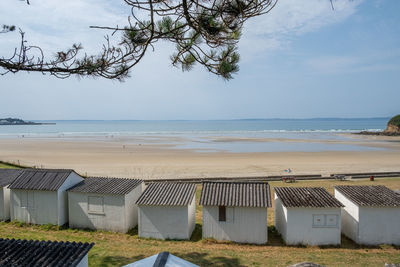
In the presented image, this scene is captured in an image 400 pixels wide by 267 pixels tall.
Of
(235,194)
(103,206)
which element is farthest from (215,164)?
(103,206)

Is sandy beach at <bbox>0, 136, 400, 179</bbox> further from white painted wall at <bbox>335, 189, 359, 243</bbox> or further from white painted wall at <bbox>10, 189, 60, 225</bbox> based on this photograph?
white painted wall at <bbox>335, 189, 359, 243</bbox>

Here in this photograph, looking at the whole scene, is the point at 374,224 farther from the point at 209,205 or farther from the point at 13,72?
the point at 13,72

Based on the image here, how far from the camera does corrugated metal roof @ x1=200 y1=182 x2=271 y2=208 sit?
44.5 ft

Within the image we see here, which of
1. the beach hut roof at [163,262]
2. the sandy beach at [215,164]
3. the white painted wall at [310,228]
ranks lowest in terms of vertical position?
the sandy beach at [215,164]

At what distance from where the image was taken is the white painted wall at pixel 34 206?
15.6 metres

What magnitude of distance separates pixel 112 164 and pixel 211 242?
1019 inches

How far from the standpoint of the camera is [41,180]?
52.8ft

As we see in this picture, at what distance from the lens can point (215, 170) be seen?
32750mm

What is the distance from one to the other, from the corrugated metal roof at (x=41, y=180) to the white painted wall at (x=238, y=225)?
27.4ft

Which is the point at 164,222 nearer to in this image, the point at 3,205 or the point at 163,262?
the point at 163,262

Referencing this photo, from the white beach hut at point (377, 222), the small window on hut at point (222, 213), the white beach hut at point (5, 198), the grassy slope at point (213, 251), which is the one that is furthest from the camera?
the white beach hut at point (5, 198)

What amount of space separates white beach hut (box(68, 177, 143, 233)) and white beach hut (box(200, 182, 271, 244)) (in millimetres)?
4295

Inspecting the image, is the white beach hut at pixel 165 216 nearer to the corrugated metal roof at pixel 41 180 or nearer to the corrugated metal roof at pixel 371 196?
the corrugated metal roof at pixel 41 180

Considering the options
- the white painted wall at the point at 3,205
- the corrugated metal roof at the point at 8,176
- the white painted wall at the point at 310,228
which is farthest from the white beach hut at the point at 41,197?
the white painted wall at the point at 310,228
